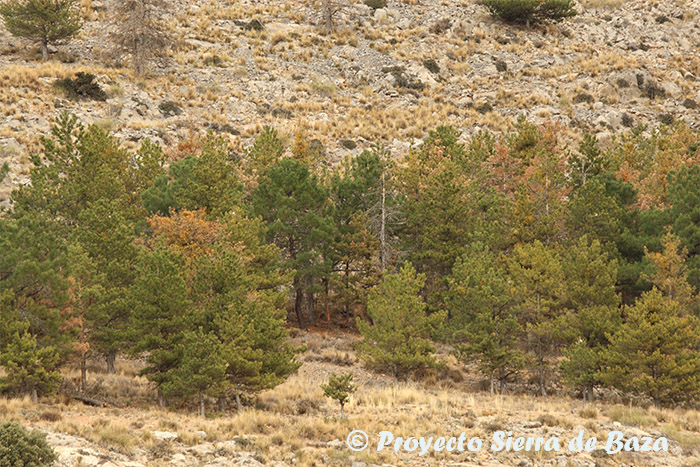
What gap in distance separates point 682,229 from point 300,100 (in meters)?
41.0

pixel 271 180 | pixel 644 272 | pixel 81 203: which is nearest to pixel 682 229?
pixel 644 272

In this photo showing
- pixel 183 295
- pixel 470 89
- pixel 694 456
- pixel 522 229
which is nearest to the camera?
pixel 694 456

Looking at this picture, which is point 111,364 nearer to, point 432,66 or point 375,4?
point 432,66

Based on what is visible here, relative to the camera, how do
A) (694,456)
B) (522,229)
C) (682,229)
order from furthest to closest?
(522,229), (682,229), (694,456)

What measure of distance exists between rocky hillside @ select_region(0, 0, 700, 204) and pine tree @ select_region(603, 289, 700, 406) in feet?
103

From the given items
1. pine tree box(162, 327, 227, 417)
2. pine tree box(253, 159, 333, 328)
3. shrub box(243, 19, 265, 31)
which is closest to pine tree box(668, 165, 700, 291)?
pine tree box(253, 159, 333, 328)

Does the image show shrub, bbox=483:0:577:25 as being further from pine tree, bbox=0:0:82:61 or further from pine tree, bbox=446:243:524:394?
pine tree, bbox=446:243:524:394

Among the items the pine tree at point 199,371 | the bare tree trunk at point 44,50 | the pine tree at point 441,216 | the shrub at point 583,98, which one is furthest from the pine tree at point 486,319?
the bare tree trunk at point 44,50

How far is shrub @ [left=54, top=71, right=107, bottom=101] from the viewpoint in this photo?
5425 centimetres

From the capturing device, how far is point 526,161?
1677 inches

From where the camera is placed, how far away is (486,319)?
97.9ft

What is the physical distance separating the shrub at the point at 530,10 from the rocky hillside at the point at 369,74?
143cm

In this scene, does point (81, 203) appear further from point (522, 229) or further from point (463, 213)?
point (522, 229)

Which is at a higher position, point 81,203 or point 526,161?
point 526,161
